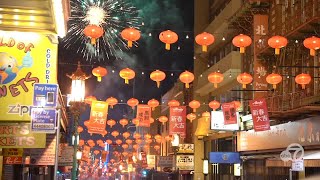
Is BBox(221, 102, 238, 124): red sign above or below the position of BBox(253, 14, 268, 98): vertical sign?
below

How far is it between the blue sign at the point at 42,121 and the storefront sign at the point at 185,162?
3447 centimetres

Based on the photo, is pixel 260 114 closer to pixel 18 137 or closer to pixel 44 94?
pixel 18 137

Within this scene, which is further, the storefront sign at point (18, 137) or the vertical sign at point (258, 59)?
the vertical sign at point (258, 59)

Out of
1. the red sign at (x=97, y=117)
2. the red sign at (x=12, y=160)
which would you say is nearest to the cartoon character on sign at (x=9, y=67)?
the red sign at (x=12, y=160)

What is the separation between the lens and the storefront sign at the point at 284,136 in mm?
23922

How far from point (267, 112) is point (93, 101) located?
953cm

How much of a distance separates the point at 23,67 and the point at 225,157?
71.7 feet

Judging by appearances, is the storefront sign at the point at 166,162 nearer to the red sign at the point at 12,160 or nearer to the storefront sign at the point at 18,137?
the red sign at the point at 12,160

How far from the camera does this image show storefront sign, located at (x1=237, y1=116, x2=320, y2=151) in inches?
942

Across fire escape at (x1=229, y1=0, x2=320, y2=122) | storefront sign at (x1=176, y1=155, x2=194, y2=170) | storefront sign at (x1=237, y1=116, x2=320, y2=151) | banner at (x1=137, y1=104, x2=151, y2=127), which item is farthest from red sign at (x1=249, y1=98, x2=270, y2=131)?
storefront sign at (x1=176, y1=155, x2=194, y2=170)

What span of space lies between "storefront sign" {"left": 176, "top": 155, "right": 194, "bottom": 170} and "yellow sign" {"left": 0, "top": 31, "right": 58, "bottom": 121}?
3424 cm

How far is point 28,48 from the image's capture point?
43.6ft

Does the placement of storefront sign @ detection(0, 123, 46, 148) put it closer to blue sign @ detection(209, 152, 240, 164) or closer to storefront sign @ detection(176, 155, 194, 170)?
blue sign @ detection(209, 152, 240, 164)

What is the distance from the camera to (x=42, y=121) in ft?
41.1
